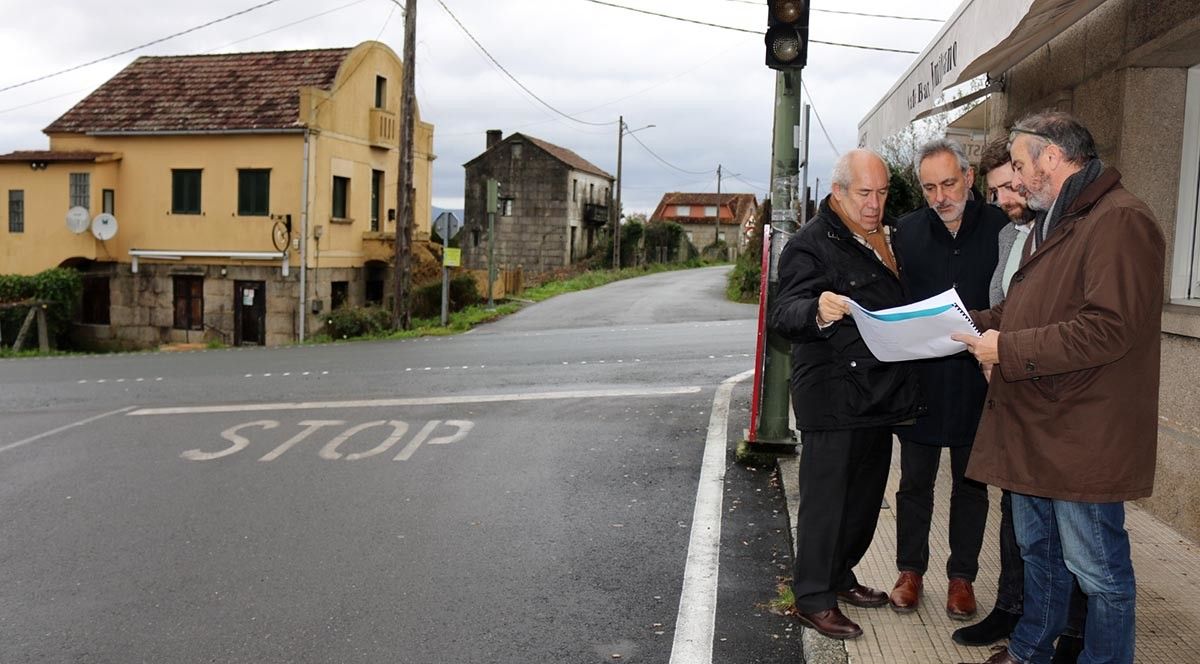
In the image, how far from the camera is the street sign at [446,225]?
24272mm

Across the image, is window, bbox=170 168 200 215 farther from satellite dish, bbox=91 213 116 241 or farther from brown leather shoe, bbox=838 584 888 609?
brown leather shoe, bbox=838 584 888 609

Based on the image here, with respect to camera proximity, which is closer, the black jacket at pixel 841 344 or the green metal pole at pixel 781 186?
the black jacket at pixel 841 344

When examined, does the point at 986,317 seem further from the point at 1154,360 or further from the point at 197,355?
the point at 197,355

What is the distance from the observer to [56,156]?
31891 millimetres

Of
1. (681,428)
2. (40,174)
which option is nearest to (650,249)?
(40,174)

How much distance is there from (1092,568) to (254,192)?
30.2m

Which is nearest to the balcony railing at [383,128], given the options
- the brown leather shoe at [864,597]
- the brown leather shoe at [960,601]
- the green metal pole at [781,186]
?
the green metal pole at [781,186]

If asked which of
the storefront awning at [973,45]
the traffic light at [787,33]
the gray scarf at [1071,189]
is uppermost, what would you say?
the traffic light at [787,33]

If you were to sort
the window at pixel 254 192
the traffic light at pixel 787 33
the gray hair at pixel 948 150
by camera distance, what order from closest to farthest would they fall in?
the gray hair at pixel 948 150
the traffic light at pixel 787 33
the window at pixel 254 192

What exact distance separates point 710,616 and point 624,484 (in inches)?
107

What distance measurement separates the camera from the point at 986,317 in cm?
441

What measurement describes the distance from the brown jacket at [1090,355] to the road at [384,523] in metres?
1.54

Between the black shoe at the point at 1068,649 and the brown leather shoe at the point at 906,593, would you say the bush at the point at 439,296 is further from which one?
the black shoe at the point at 1068,649

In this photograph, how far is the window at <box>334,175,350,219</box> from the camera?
3222cm
